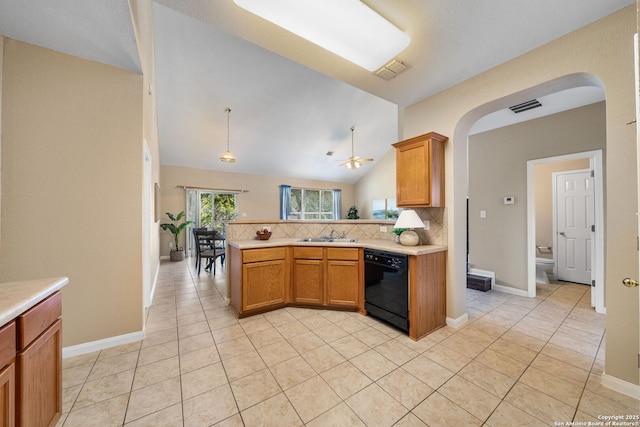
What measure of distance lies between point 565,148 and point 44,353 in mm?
5418

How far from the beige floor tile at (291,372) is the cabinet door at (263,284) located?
38.8 inches

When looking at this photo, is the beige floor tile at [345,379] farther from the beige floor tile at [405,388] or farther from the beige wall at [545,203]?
the beige wall at [545,203]

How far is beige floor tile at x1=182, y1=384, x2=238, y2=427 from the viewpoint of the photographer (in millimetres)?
1402

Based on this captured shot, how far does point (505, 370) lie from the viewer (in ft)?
6.08

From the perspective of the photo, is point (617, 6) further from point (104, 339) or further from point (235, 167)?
point (235, 167)

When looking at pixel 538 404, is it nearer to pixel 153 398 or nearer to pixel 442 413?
pixel 442 413

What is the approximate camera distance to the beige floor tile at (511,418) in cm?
138

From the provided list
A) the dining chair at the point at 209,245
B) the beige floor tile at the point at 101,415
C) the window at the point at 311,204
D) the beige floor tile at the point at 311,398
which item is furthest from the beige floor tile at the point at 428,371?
the window at the point at 311,204

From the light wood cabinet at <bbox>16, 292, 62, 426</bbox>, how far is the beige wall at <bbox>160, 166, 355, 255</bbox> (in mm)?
5979

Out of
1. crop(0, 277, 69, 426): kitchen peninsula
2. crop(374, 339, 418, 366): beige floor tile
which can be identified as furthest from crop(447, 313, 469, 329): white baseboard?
crop(0, 277, 69, 426): kitchen peninsula

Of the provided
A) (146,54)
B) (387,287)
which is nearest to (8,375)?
(387,287)

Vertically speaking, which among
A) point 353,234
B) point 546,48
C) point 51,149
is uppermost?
point 546,48

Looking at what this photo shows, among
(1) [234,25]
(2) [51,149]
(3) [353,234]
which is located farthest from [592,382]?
(2) [51,149]

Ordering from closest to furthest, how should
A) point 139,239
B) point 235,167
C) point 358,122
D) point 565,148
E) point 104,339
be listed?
1. point 104,339
2. point 139,239
3. point 565,148
4. point 358,122
5. point 235,167
